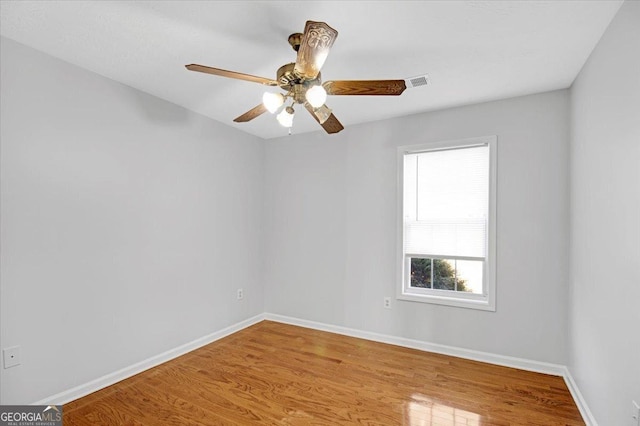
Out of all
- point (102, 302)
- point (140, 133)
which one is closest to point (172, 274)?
point (102, 302)

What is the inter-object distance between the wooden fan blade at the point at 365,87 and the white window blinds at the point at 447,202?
1.64m

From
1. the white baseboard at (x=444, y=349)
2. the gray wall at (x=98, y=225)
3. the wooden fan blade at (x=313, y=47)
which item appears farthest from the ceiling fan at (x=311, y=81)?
the white baseboard at (x=444, y=349)

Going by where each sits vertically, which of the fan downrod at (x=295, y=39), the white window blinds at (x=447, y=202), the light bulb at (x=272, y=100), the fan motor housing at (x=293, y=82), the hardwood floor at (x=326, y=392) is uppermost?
the fan downrod at (x=295, y=39)

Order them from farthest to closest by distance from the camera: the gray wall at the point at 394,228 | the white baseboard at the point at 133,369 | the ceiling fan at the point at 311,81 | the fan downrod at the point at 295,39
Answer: the gray wall at the point at 394,228 → the white baseboard at the point at 133,369 → the fan downrod at the point at 295,39 → the ceiling fan at the point at 311,81

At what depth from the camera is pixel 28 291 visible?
2145 mm

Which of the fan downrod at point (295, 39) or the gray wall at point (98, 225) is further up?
the fan downrod at point (295, 39)

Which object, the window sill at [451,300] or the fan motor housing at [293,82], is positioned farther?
the window sill at [451,300]

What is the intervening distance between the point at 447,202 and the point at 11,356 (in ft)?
12.3

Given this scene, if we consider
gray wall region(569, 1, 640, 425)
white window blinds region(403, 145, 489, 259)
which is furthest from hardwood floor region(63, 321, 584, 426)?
white window blinds region(403, 145, 489, 259)

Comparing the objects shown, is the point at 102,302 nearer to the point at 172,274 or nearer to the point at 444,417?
the point at 172,274

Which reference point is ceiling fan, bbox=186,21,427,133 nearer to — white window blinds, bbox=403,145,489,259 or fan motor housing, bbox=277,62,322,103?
fan motor housing, bbox=277,62,322,103

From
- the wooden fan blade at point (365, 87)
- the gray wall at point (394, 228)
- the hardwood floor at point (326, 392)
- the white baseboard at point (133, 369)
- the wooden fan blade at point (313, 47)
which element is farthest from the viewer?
the gray wall at point (394, 228)

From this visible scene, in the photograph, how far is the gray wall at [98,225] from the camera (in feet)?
6.92

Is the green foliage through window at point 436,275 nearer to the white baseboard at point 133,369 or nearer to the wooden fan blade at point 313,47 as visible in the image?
the white baseboard at point 133,369
